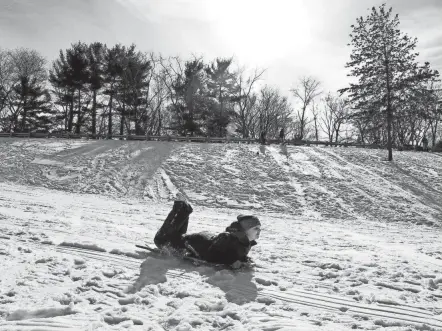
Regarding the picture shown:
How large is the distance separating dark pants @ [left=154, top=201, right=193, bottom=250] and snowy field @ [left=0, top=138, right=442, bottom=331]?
391 millimetres

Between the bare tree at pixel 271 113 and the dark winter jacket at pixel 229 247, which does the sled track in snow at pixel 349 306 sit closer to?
the dark winter jacket at pixel 229 247

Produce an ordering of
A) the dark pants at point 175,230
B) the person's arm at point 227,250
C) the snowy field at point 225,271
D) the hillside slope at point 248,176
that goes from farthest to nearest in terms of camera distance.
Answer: the hillside slope at point 248,176
the dark pants at point 175,230
the person's arm at point 227,250
the snowy field at point 225,271

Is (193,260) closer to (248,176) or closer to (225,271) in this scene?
(225,271)

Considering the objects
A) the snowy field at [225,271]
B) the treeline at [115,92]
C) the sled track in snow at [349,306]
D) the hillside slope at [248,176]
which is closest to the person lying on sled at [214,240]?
the snowy field at [225,271]

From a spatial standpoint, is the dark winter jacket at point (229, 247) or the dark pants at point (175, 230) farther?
the dark pants at point (175, 230)

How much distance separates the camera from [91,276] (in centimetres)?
446

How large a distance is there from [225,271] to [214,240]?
58cm

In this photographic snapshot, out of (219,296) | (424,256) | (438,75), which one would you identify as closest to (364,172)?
(438,75)

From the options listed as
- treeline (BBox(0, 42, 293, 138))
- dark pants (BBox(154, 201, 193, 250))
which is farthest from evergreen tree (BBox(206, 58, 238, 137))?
dark pants (BBox(154, 201, 193, 250))

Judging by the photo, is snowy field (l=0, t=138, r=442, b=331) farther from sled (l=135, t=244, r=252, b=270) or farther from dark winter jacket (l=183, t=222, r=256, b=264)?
dark winter jacket (l=183, t=222, r=256, b=264)

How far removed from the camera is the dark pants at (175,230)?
226 inches

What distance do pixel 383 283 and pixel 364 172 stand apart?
1526cm

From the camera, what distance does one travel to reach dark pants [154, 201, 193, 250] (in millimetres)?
5734

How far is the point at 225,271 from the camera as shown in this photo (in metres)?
4.98
